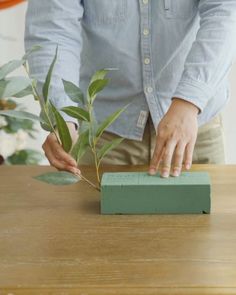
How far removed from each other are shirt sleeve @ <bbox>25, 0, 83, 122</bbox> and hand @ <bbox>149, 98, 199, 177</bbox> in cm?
36

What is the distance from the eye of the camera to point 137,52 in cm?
183

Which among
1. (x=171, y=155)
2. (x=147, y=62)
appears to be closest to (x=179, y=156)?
(x=171, y=155)

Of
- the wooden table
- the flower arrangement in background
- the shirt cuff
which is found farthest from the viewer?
the flower arrangement in background

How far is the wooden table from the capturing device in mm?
990

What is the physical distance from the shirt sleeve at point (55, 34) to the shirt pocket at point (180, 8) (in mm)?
231

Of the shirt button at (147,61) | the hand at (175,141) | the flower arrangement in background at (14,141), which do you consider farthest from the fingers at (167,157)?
the flower arrangement in background at (14,141)

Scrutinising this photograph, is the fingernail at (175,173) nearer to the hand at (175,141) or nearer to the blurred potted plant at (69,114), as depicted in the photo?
the hand at (175,141)

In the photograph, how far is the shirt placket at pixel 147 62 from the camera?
1.79 m

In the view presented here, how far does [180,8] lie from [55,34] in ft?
1.08

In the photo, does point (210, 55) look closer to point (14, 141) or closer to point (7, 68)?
point (7, 68)

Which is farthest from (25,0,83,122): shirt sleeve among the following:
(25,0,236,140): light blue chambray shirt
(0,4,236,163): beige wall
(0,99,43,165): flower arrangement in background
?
(0,4,236,163): beige wall

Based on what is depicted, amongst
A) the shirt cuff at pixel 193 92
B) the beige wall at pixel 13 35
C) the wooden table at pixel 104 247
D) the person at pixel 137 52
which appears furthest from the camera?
the beige wall at pixel 13 35

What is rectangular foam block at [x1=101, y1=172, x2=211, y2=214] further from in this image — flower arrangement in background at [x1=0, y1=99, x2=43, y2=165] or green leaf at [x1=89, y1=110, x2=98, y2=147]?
flower arrangement in background at [x1=0, y1=99, x2=43, y2=165]

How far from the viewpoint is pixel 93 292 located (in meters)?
0.97
